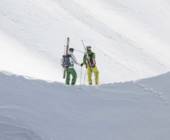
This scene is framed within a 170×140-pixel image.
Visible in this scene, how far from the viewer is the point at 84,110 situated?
12.7 metres

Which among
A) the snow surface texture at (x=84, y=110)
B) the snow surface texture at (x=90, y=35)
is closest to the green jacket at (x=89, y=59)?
the snow surface texture at (x=84, y=110)

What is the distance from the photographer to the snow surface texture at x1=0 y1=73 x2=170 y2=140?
40.2 ft

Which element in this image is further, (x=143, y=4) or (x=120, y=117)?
(x=143, y=4)

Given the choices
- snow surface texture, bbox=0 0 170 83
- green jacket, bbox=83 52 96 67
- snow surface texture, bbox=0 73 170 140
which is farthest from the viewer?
snow surface texture, bbox=0 0 170 83

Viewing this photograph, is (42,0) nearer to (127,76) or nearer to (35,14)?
(35,14)

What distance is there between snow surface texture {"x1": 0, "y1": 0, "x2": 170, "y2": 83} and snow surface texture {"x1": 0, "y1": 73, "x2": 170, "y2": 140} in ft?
41.0

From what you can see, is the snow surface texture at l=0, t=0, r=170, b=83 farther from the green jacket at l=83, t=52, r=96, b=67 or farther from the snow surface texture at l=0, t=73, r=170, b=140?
the snow surface texture at l=0, t=73, r=170, b=140

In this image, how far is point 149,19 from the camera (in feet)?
147

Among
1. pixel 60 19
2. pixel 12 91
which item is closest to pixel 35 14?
pixel 60 19

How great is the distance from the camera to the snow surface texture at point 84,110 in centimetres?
1227

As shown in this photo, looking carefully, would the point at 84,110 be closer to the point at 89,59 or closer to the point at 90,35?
the point at 89,59

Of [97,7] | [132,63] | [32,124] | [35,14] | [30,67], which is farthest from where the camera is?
[97,7]

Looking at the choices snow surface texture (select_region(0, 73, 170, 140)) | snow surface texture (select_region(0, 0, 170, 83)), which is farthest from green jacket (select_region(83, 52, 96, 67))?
snow surface texture (select_region(0, 0, 170, 83))

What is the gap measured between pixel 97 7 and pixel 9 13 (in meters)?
9.91
